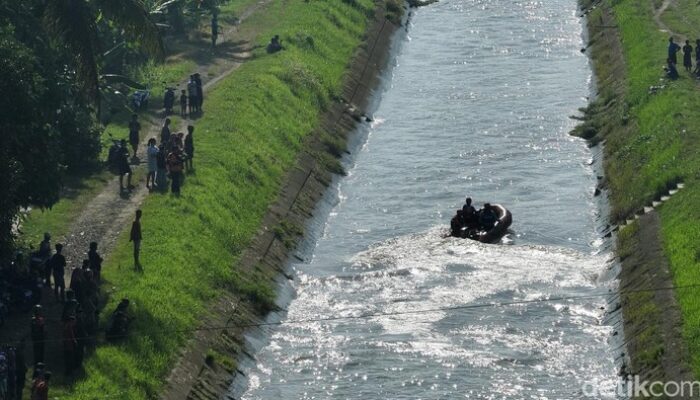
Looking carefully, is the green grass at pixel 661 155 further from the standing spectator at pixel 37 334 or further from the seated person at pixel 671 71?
the standing spectator at pixel 37 334

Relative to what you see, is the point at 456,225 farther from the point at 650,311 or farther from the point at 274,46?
the point at 274,46

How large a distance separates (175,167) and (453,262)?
38.3ft

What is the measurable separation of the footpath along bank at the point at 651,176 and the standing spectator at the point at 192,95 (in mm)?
19952

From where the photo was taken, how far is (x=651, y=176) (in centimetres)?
7094

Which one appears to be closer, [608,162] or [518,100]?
[608,162]

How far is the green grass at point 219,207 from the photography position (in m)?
51.7

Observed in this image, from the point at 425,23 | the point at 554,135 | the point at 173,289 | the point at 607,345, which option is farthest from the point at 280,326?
the point at 425,23

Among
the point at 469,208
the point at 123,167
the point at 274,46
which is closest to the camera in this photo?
the point at 123,167

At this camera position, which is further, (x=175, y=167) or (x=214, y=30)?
(x=214, y=30)

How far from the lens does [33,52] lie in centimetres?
6369

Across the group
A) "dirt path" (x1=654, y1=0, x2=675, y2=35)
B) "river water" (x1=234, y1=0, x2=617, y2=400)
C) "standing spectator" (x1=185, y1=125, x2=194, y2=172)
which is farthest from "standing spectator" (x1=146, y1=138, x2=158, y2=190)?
"dirt path" (x1=654, y1=0, x2=675, y2=35)

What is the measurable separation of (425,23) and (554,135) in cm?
3633

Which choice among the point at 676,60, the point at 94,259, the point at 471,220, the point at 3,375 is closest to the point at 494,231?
the point at 471,220

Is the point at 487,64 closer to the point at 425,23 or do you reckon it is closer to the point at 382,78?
the point at 382,78
